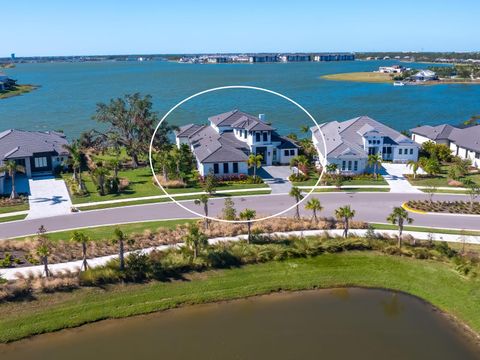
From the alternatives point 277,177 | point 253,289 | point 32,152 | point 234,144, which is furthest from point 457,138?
point 32,152

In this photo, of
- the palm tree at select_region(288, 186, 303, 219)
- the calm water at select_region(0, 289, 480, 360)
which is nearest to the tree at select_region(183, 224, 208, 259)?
the calm water at select_region(0, 289, 480, 360)

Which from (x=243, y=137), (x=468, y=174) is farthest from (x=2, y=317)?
(x=468, y=174)

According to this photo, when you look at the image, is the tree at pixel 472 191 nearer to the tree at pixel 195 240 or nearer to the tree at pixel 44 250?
the tree at pixel 195 240

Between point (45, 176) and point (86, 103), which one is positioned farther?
point (86, 103)

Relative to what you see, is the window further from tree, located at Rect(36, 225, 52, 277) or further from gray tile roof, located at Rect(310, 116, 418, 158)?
gray tile roof, located at Rect(310, 116, 418, 158)

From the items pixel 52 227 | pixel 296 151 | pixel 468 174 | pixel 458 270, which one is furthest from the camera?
pixel 296 151

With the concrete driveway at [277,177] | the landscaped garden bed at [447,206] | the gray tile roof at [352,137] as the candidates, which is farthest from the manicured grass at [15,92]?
the landscaped garden bed at [447,206]

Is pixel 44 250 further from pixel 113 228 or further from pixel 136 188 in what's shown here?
pixel 136 188

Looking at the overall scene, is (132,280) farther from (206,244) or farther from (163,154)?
Result: (163,154)
